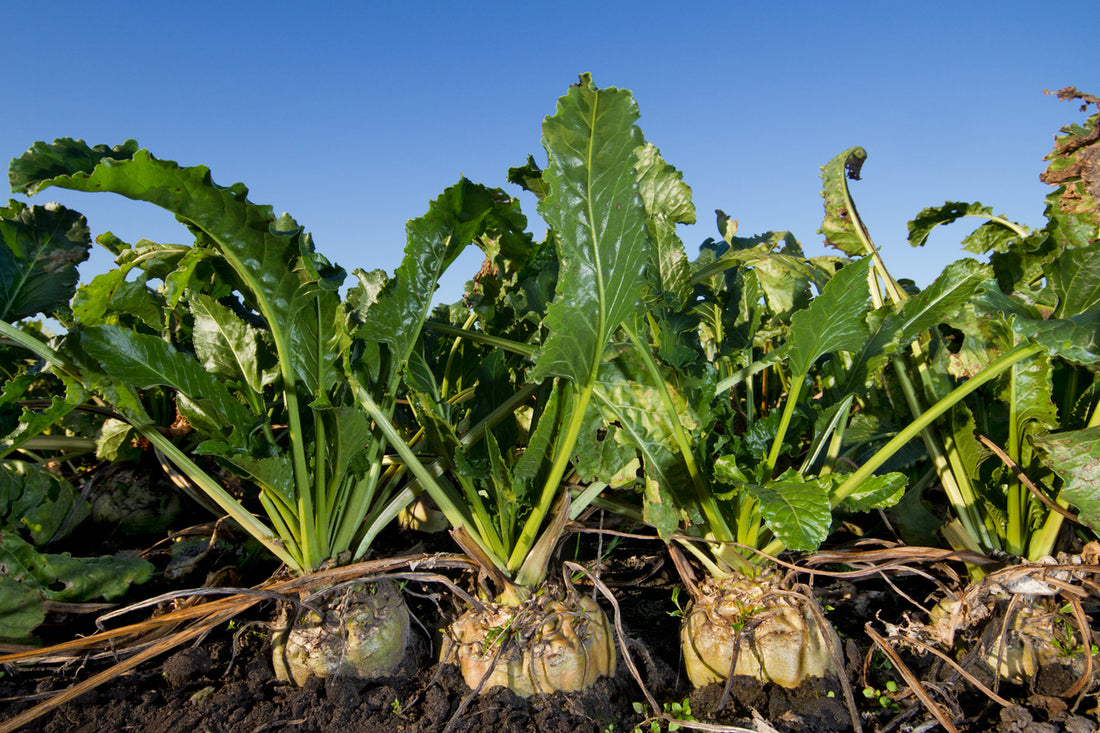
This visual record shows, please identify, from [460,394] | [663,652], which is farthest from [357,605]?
[663,652]

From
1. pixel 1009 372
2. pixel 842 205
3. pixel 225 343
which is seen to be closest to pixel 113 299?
pixel 225 343

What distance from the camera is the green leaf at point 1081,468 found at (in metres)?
1.26

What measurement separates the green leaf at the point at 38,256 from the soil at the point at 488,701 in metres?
0.90

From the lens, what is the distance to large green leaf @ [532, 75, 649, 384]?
3.60 ft

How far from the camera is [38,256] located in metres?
1.73

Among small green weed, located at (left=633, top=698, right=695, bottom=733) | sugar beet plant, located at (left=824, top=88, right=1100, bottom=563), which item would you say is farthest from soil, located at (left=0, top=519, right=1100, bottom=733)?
sugar beet plant, located at (left=824, top=88, right=1100, bottom=563)

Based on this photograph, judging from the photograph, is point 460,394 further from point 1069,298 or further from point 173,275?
point 1069,298

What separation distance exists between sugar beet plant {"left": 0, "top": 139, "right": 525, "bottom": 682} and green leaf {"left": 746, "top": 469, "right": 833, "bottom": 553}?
2.08 ft

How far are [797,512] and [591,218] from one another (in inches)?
24.5

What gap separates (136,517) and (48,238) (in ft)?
3.32

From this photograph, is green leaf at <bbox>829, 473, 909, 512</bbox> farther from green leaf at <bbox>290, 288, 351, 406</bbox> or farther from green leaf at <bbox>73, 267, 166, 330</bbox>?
green leaf at <bbox>73, 267, 166, 330</bbox>

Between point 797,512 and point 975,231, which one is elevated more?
point 975,231

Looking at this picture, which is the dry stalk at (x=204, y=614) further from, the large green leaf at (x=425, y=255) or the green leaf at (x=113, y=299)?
the green leaf at (x=113, y=299)

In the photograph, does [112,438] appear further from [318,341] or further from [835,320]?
[835,320]
